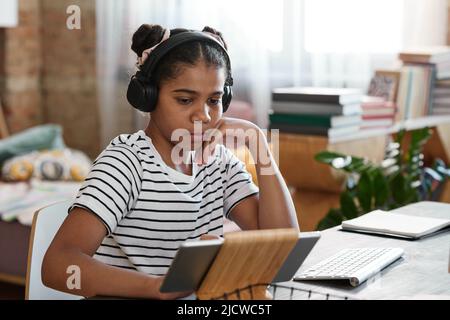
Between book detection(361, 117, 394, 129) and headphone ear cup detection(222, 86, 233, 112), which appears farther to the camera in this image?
book detection(361, 117, 394, 129)

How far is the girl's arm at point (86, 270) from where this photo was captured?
1199 mm

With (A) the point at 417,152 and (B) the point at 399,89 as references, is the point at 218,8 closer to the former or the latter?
(B) the point at 399,89

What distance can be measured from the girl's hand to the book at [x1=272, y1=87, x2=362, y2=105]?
1.26 m

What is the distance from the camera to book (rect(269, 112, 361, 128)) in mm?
2818

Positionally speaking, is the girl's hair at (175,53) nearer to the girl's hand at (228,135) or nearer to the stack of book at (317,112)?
the girl's hand at (228,135)

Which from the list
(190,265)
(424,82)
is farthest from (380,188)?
(190,265)

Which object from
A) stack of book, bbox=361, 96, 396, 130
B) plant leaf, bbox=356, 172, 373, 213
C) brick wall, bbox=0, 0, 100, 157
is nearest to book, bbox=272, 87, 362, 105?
stack of book, bbox=361, 96, 396, 130

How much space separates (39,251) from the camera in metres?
1.52

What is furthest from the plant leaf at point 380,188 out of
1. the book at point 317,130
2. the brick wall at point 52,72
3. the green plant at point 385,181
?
the brick wall at point 52,72

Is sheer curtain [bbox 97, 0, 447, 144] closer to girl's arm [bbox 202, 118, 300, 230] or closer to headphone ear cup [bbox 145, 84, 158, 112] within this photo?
girl's arm [bbox 202, 118, 300, 230]

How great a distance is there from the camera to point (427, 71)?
10.7 feet

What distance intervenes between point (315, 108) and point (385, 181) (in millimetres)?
397

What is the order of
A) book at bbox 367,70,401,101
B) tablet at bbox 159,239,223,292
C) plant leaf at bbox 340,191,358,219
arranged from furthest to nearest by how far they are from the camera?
book at bbox 367,70,401,101 → plant leaf at bbox 340,191,358,219 → tablet at bbox 159,239,223,292
